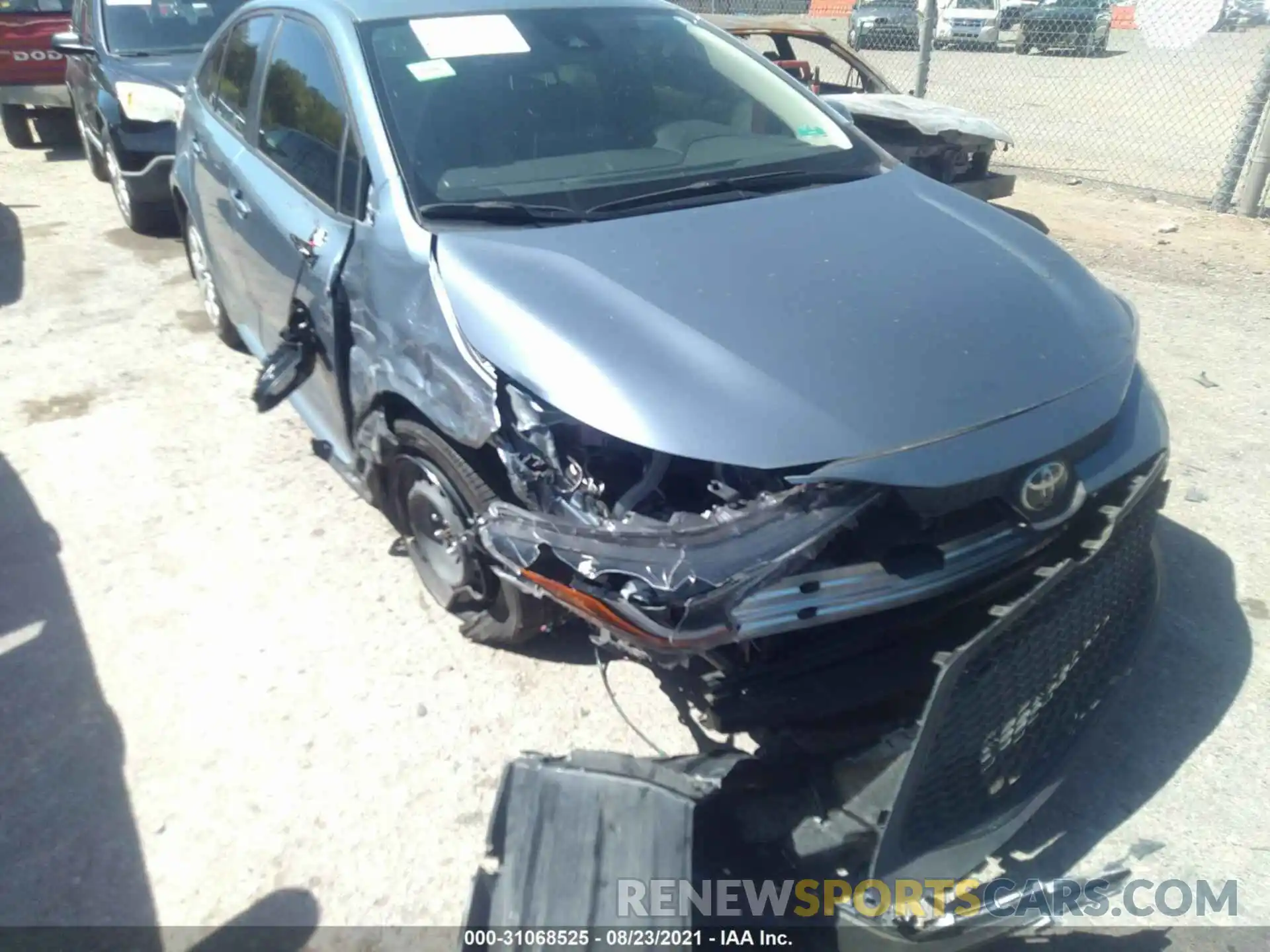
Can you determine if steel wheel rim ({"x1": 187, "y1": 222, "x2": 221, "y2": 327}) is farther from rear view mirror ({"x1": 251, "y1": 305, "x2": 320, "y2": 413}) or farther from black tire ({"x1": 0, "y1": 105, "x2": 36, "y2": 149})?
black tire ({"x1": 0, "y1": 105, "x2": 36, "y2": 149})

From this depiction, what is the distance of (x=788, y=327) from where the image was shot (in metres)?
2.53

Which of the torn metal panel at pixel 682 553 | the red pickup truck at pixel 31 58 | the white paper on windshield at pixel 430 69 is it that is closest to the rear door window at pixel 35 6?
the red pickup truck at pixel 31 58

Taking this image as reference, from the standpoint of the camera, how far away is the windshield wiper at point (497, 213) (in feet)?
9.64

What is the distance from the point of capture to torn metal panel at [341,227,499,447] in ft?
8.64

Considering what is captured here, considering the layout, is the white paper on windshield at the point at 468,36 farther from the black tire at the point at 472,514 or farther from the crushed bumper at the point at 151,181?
the crushed bumper at the point at 151,181

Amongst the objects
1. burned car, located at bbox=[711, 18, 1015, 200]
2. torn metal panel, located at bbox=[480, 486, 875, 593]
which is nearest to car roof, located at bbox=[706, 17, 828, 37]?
burned car, located at bbox=[711, 18, 1015, 200]

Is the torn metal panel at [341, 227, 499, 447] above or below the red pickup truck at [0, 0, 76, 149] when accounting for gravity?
above

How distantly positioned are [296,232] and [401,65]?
2.24 ft

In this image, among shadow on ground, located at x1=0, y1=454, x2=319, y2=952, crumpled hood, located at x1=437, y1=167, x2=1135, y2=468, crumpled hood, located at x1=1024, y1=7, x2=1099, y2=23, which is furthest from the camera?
crumpled hood, located at x1=1024, y1=7, x2=1099, y2=23

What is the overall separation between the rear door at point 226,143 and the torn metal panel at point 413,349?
4.29 feet

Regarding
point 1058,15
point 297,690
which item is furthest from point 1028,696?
point 1058,15

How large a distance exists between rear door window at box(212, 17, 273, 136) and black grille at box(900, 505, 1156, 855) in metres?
3.63

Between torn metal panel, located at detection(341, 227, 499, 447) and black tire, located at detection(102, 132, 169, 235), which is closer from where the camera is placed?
torn metal panel, located at detection(341, 227, 499, 447)

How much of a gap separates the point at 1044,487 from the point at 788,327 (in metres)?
0.72
